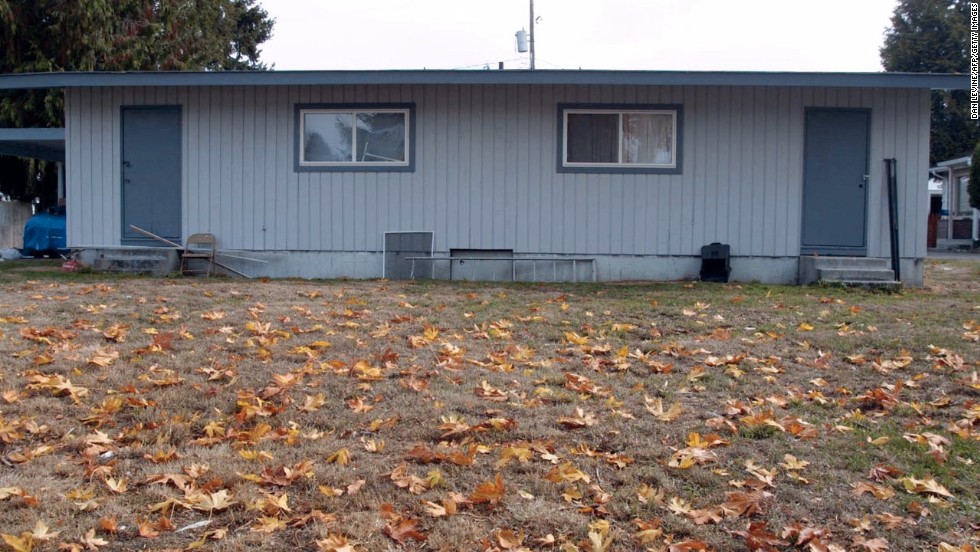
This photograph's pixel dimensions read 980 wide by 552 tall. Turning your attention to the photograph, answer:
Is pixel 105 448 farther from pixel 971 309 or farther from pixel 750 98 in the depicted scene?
pixel 750 98

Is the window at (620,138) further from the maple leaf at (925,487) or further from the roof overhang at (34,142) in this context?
the maple leaf at (925,487)

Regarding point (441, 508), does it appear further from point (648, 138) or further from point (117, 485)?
point (648, 138)

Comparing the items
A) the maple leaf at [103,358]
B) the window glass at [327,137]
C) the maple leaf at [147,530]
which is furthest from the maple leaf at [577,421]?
the window glass at [327,137]

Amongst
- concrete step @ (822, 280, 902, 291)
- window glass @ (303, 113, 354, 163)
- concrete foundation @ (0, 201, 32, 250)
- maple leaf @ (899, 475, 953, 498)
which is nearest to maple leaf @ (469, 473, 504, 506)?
maple leaf @ (899, 475, 953, 498)

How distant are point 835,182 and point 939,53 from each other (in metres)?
35.0

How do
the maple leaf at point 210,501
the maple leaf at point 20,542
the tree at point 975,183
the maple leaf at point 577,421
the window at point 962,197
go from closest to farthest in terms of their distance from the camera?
the maple leaf at point 20,542 → the maple leaf at point 210,501 → the maple leaf at point 577,421 → the tree at point 975,183 → the window at point 962,197

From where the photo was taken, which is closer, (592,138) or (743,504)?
(743,504)

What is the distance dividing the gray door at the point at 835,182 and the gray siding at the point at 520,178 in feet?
0.43

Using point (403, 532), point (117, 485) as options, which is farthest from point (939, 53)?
point (117, 485)

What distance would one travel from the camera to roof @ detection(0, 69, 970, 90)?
37.3 ft

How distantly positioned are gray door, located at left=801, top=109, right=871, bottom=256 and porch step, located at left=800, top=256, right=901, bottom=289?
266 millimetres

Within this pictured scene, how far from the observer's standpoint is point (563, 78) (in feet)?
37.5

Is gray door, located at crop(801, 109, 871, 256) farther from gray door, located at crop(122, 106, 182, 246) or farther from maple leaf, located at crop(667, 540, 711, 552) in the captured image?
maple leaf, located at crop(667, 540, 711, 552)

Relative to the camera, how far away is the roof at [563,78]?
11.4m
